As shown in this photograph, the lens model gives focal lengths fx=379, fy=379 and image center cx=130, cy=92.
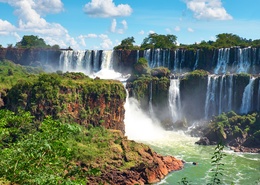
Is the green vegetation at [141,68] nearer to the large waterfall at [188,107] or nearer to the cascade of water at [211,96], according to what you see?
the large waterfall at [188,107]

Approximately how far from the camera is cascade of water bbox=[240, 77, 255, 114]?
48188mm

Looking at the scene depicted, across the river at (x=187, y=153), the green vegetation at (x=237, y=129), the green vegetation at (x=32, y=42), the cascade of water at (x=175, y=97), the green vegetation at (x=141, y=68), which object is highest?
the green vegetation at (x=32, y=42)

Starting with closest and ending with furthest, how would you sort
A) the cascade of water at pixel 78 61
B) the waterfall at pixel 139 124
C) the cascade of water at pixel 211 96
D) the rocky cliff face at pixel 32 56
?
1. the waterfall at pixel 139 124
2. the cascade of water at pixel 211 96
3. the cascade of water at pixel 78 61
4. the rocky cliff face at pixel 32 56

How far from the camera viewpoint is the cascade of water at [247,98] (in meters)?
48.2

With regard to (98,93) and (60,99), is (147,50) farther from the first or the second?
(60,99)

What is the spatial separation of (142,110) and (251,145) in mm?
16727

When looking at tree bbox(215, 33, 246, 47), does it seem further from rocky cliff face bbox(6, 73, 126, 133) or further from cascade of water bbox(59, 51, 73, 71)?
rocky cliff face bbox(6, 73, 126, 133)

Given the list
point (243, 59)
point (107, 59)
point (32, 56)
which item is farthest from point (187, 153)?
point (32, 56)

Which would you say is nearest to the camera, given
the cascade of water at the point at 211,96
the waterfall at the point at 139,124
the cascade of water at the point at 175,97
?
the waterfall at the point at 139,124

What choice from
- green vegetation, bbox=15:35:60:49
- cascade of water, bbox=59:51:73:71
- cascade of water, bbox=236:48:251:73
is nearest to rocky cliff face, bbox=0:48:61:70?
cascade of water, bbox=59:51:73:71

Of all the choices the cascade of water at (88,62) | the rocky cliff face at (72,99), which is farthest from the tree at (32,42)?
the rocky cliff face at (72,99)

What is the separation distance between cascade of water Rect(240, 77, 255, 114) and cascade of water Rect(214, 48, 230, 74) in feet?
31.2

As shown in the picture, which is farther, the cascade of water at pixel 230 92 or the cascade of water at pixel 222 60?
the cascade of water at pixel 222 60

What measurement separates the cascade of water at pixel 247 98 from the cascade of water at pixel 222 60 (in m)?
9.51
